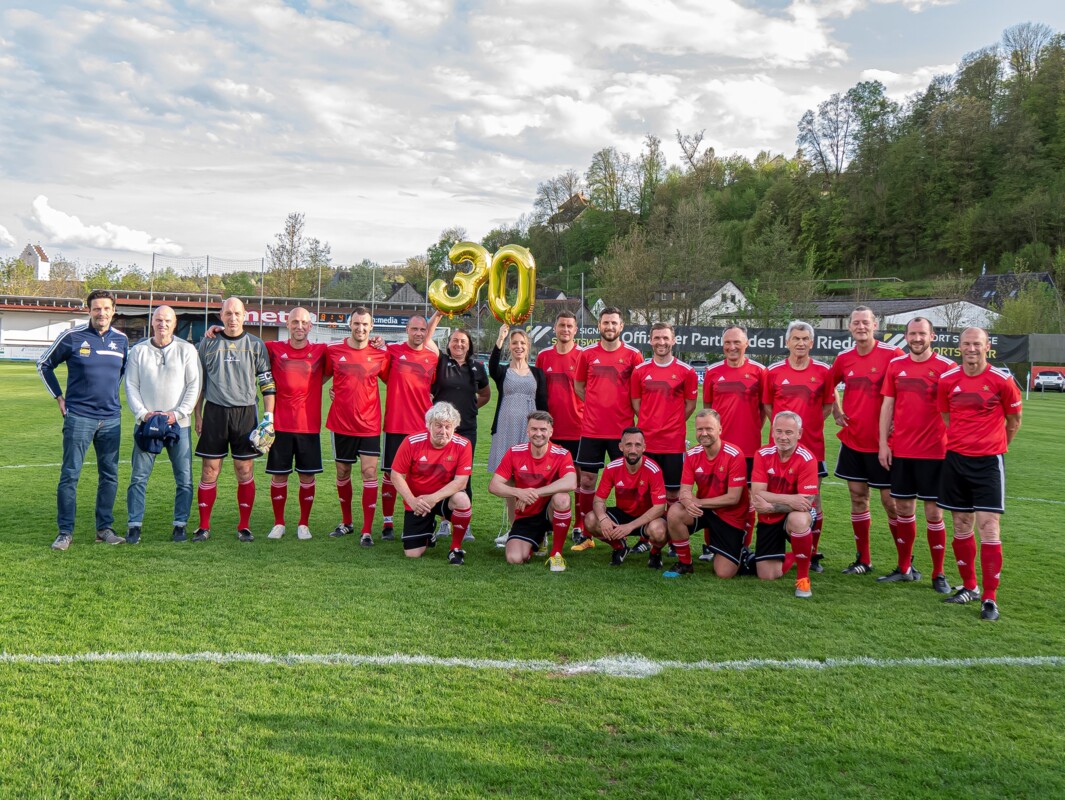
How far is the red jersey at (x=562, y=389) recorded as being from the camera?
21.4 ft

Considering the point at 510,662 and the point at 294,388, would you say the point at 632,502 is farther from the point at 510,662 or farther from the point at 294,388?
the point at 294,388

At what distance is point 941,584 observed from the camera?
17.4 ft

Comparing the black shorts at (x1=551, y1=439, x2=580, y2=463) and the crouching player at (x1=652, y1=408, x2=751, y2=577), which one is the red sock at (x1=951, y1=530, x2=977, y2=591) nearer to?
the crouching player at (x1=652, y1=408, x2=751, y2=577)

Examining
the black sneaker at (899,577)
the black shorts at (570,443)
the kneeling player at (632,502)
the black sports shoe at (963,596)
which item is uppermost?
the black shorts at (570,443)

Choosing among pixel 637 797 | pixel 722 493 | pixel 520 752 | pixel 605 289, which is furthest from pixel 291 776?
pixel 605 289

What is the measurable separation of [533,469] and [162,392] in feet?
9.26

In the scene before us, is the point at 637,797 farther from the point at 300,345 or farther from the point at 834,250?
the point at 834,250

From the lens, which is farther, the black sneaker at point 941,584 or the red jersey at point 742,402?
the red jersey at point 742,402

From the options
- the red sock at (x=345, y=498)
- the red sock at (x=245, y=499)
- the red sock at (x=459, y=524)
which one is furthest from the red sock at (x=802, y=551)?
the red sock at (x=245, y=499)

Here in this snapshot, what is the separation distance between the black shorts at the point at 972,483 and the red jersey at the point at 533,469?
2.49m

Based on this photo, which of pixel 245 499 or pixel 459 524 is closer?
pixel 459 524

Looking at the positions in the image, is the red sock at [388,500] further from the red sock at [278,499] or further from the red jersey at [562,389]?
the red jersey at [562,389]

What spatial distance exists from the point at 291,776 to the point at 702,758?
1486mm

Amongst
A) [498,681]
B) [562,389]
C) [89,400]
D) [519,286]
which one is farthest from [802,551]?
[89,400]
